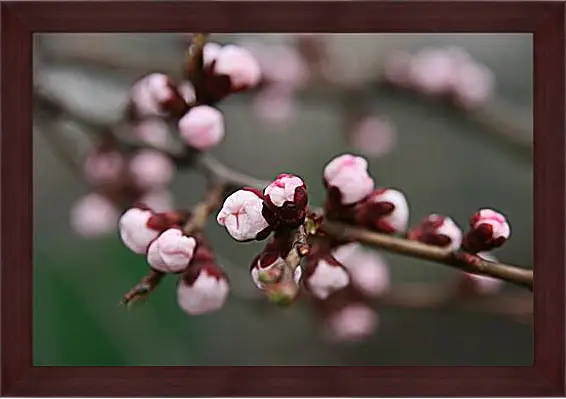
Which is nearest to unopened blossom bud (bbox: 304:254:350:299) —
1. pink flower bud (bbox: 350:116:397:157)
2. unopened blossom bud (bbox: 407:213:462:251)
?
unopened blossom bud (bbox: 407:213:462:251)

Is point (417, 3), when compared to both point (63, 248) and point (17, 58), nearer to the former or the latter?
point (17, 58)

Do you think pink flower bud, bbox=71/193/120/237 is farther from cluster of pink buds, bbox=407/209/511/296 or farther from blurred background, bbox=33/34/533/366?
cluster of pink buds, bbox=407/209/511/296

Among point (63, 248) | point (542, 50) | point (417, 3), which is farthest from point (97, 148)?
point (542, 50)

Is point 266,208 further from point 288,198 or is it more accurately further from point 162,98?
point 162,98

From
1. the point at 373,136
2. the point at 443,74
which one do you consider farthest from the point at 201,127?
the point at 373,136

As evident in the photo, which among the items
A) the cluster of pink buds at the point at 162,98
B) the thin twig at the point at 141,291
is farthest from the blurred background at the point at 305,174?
the thin twig at the point at 141,291

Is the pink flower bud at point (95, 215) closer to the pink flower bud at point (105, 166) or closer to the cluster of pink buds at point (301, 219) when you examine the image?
the pink flower bud at point (105, 166)
